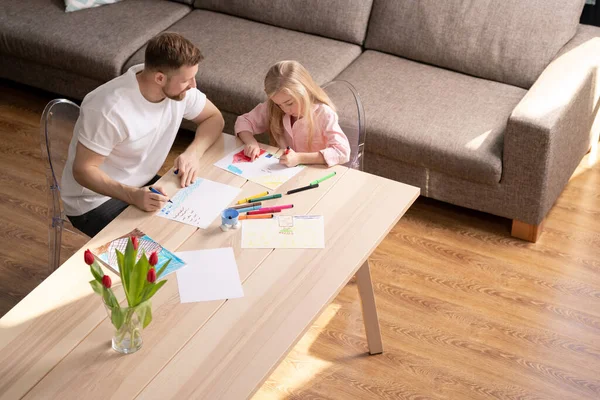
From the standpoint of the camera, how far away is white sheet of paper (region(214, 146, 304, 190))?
2705 millimetres

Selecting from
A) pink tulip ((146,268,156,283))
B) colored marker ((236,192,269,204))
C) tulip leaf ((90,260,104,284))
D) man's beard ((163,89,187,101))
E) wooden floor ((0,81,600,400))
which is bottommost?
wooden floor ((0,81,600,400))

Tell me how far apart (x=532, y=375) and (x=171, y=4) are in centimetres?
260

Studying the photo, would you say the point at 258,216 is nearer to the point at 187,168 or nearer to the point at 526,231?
the point at 187,168

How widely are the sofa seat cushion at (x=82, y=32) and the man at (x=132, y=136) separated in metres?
1.16

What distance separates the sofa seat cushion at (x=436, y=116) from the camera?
332 centimetres

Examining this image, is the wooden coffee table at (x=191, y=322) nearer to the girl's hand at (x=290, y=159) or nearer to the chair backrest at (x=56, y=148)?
the girl's hand at (x=290, y=159)

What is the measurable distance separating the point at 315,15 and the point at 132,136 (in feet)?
5.20

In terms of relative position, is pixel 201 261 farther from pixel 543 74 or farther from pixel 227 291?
pixel 543 74

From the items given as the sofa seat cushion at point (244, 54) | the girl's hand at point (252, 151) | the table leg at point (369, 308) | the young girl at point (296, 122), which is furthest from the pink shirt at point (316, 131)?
the sofa seat cushion at point (244, 54)

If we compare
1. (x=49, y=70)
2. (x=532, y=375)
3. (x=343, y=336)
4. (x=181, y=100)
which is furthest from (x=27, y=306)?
(x=49, y=70)

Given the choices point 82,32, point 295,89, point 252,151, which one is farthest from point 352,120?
point 82,32

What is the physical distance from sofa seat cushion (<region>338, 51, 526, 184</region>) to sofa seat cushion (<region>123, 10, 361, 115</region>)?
0.15 meters

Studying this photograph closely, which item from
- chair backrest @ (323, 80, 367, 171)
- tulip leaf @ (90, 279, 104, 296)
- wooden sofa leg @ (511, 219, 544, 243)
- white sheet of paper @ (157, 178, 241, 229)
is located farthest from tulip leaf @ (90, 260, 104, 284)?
wooden sofa leg @ (511, 219, 544, 243)

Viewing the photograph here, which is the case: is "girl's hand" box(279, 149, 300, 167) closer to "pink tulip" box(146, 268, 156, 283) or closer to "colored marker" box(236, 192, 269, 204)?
"colored marker" box(236, 192, 269, 204)
